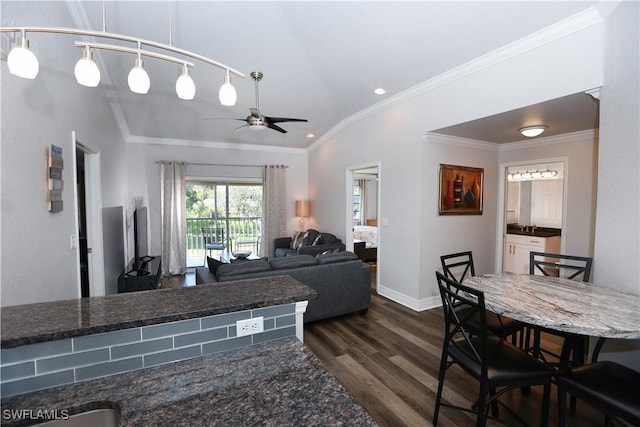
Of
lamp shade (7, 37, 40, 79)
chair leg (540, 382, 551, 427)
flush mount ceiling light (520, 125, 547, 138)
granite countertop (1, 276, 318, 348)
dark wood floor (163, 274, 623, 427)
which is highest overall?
flush mount ceiling light (520, 125, 547, 138)

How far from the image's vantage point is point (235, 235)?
6621 mm

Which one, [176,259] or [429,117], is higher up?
[429,117]

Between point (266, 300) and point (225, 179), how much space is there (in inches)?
219

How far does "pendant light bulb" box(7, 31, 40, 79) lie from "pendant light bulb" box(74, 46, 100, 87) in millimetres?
125

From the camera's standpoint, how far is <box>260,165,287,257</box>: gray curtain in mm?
6520

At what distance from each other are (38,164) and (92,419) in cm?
183

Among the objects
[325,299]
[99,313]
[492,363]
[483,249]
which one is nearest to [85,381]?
[99,313]

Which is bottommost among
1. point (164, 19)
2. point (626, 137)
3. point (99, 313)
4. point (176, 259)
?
point (176, 259)

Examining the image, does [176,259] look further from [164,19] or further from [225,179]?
[164,19]

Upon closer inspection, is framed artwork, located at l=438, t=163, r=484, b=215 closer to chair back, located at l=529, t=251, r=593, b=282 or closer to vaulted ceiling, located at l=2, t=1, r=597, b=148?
vaulted ceiling, located at l=2, t=1, r=597, b=148

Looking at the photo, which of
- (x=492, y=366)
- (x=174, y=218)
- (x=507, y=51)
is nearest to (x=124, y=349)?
(x=492, y=366)

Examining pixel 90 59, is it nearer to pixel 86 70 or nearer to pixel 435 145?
pixel 86 70

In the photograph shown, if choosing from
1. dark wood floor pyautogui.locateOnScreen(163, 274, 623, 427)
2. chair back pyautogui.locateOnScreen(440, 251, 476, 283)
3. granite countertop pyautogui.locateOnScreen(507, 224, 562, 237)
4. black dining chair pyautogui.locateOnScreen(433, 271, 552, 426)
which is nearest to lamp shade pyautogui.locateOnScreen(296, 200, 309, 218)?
dark wood floor pyautogui.locateOnScreen(163, 274, 623, 427)

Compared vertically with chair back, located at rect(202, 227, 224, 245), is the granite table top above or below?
above
